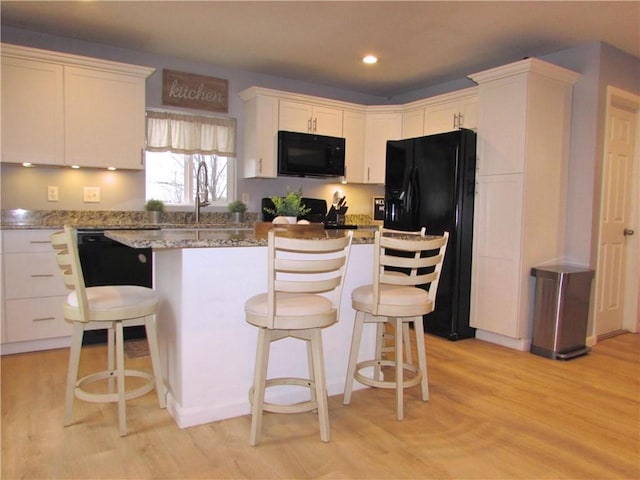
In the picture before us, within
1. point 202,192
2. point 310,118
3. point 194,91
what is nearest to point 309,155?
point 310,118

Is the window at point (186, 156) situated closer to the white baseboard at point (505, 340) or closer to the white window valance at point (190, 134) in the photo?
the white window valance at point (190, 134)

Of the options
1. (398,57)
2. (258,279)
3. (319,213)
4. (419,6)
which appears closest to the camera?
(258,279)

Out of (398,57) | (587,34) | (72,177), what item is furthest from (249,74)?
(587,34)

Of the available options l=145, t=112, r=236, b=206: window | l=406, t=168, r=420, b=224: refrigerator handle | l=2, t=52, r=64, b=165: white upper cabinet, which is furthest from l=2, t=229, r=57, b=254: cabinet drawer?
l=406, t=168, r=420, b=224: refrigerator handle

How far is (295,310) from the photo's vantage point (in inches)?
76.9

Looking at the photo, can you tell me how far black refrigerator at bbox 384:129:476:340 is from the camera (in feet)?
12.5

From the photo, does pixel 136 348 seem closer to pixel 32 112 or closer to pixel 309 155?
pixel 32 112

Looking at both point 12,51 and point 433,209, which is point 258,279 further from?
point 12,51

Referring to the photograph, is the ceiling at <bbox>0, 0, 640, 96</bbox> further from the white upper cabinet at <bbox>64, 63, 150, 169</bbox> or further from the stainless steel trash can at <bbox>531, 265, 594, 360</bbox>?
the stainless steel trash can at <bbox>531, 265, 594, 360</bbox>

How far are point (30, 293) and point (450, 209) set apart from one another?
319 cm

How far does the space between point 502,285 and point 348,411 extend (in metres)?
1.89

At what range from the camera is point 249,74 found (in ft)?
15.4

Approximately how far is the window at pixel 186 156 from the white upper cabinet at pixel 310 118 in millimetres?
546

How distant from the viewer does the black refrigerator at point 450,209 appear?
3803mm
